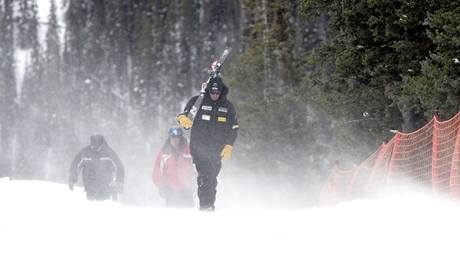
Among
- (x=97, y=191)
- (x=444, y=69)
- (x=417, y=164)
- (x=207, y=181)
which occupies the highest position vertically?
(x=444, y=69)

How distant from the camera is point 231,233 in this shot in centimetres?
708

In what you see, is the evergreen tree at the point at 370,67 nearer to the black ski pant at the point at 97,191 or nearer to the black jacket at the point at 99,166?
the black jacket at the point at 99,166

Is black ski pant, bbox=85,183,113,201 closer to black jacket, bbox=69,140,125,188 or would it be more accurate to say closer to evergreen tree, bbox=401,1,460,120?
black jacket, bbox=69,140,125,188

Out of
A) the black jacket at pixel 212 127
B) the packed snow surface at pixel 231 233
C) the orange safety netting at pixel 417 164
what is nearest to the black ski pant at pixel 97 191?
the black jacket at pixel 212 127

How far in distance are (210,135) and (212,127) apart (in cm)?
12

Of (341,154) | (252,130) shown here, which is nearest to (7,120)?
(252,130)

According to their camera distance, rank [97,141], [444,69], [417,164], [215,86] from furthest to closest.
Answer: [444,69] < [417,164] < [97,141] < [215,86]

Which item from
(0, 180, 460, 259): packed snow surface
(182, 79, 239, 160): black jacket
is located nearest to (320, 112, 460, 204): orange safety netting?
(0, 180, 460, 259): packed snow surface

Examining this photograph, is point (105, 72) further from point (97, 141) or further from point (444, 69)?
point (444, 69)

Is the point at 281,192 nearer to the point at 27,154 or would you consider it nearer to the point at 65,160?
the point at 65,160

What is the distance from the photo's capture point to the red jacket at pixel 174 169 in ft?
46.6

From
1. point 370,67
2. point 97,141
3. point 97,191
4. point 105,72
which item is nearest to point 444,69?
point 370,67

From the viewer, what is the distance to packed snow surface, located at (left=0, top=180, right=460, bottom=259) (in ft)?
19.9

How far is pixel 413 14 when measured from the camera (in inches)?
719
